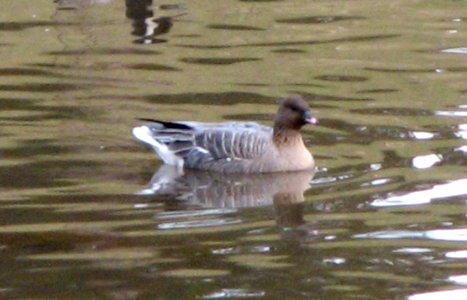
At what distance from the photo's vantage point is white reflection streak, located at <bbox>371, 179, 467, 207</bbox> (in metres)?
11.0

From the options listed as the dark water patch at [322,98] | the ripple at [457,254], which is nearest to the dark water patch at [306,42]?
the dark water patch at [322,98]

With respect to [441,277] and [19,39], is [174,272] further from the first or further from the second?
[19,39]

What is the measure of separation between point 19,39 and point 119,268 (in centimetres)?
962

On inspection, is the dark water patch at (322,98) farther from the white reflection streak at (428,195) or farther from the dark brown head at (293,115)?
the white reflection streak at (428,195)

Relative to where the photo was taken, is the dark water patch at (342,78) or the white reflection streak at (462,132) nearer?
the white reflection streak at (462,132)

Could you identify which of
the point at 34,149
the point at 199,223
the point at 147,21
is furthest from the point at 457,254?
the point at 147,21

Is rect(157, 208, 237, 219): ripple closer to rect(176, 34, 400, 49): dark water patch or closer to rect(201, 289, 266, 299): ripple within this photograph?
rect(201, 289, 266, 299): ripple

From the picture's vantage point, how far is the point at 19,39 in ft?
61.0

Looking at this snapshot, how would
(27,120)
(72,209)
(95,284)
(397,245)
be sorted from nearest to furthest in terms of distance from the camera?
(95,284) → (397,245) → (72,209) → (27,120)

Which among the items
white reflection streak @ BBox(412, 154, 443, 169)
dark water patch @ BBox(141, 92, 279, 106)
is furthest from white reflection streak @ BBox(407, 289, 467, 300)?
dark water patch @ BBox(141, 92, 279, 106)

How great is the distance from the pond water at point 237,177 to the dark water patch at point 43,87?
0.08 ft

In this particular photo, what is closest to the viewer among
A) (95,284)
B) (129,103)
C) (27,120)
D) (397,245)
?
(95,284)

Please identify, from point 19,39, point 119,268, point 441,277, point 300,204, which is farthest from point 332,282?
point 19,39

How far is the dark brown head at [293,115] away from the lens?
12492mm
